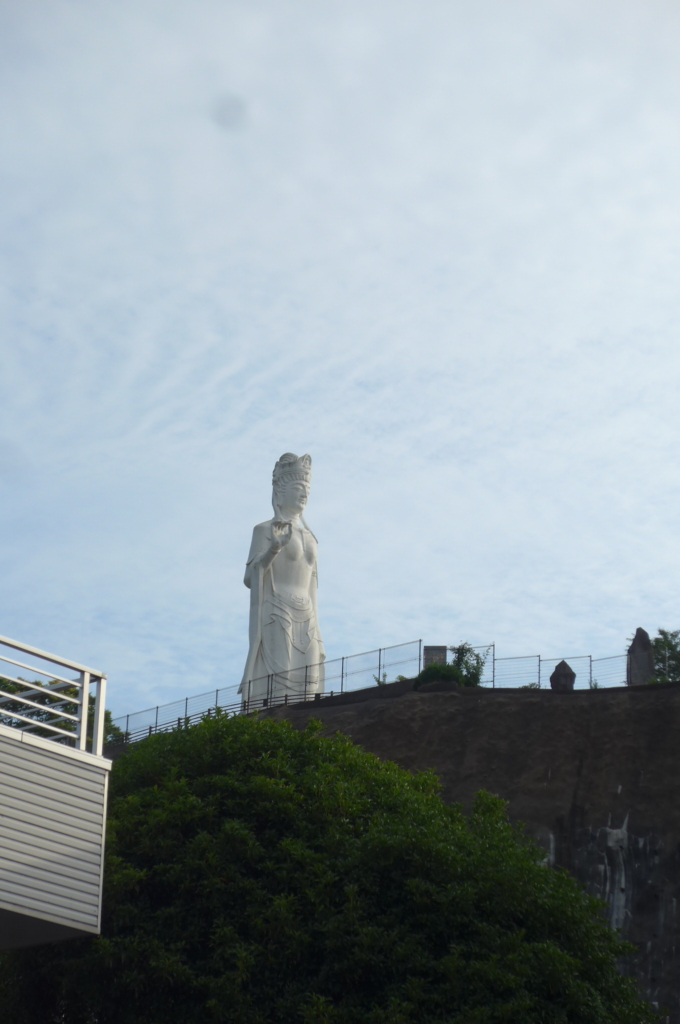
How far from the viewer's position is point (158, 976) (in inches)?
618

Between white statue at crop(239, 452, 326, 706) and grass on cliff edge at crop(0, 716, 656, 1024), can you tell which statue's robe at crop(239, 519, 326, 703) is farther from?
grass on cliff edge at crop(0, 716, 656, 1024)

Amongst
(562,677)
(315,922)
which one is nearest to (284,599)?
(562,677)

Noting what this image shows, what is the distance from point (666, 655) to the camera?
2866 centimetres

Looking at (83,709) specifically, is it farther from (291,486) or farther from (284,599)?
(291,486)

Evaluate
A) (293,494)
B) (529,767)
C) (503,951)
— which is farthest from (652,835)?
(293,494)

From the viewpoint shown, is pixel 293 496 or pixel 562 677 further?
pixel 293 496

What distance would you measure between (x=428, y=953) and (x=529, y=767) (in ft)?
30.0

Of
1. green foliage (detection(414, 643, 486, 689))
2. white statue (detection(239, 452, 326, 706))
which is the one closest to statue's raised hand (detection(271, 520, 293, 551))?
white statue (detection(239, 452, 326, 706))

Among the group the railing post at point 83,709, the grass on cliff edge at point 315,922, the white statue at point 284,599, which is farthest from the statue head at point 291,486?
the railing post at point 83,709

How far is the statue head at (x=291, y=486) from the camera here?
31000mm

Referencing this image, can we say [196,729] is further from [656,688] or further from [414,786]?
[656,688]

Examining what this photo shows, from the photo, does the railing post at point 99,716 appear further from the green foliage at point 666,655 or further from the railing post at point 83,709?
the green foliage at point 666,655

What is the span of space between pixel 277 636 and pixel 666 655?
27.3 feet

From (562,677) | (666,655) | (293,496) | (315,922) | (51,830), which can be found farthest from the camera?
(293,496)
